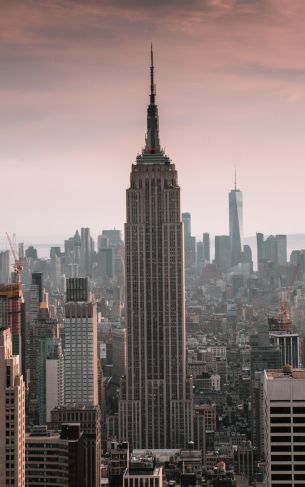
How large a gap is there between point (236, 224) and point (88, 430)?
4.71 m

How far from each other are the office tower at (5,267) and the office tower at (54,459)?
11.5ft

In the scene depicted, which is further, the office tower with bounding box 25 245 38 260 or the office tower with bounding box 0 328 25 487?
the office tower with bounding box 25 245 38 260

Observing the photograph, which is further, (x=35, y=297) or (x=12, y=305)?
(x=35, y=297)

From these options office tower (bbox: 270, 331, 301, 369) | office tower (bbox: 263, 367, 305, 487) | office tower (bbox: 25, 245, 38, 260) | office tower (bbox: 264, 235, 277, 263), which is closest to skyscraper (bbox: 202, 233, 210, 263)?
office tower (bbox: 264, 235, 277, 263)

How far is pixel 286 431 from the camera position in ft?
24.6

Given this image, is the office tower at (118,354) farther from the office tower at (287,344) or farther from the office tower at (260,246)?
the office tower at (260,246)

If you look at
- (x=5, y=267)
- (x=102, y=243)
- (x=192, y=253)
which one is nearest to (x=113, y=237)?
(x=102, y=243)

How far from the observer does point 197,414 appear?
20.2 m

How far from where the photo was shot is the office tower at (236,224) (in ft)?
46.8

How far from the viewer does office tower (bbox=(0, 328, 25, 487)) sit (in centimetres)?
779

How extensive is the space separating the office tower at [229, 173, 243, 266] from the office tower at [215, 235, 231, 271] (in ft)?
0.29

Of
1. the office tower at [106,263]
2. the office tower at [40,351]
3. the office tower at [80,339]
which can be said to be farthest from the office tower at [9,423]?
the office tower at [106,263]

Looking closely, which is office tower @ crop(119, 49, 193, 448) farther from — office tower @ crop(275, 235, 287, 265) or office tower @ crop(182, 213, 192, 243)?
office tower @ crop(275, 235, 287, 265)

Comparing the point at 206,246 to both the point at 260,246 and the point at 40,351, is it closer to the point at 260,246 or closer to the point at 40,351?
the point at 260,246
